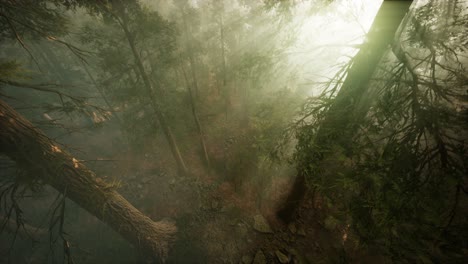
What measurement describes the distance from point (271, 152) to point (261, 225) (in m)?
4.51

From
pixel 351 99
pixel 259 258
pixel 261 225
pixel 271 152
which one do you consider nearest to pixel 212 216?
pixel 261 225

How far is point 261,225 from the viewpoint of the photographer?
26.2 ft

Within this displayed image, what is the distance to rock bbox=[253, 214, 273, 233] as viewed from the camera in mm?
7765

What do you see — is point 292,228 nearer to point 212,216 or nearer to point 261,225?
point 261,225

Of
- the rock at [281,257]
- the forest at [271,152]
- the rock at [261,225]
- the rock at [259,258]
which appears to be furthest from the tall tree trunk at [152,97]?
the rock at [281,257]

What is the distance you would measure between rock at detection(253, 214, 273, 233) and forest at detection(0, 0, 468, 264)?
0.05 meters

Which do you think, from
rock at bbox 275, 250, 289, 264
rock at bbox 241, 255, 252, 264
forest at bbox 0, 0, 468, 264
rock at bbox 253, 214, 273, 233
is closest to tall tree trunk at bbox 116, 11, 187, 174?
forest at bbox 0, 0, 468, 264

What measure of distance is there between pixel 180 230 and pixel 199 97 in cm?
1338

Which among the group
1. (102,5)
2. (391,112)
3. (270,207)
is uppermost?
(102,5)

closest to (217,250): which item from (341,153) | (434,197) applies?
(341,153)

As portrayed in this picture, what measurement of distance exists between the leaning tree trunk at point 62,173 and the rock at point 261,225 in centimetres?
434

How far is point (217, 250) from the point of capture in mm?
7590

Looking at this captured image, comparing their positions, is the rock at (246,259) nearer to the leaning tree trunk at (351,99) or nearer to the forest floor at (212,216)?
the forest floor at (212,216)

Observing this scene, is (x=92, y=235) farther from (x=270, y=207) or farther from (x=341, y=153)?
(x=341, y=153)
